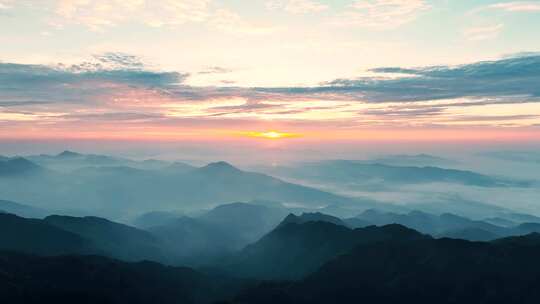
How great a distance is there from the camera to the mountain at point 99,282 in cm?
13312

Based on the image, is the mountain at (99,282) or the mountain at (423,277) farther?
the mountain at (423,277)

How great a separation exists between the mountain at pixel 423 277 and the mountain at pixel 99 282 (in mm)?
37902

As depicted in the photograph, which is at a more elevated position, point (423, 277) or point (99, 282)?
point (423, 277)

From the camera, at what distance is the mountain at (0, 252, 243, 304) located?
437ft

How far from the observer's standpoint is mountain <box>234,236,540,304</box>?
148625 mm

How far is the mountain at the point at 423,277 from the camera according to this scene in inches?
5851

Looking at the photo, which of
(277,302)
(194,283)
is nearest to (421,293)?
(277,302)

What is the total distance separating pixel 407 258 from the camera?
171 metres

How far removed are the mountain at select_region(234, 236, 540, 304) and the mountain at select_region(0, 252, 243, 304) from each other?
124ft

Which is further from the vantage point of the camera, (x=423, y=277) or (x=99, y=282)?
(x=99, y=282)

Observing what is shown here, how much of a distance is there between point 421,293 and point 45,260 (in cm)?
13933

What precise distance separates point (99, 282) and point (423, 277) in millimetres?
118685

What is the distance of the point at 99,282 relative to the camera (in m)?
163

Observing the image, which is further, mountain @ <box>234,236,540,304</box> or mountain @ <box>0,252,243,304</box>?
mountain @ <box>234,236,540,304</box>
